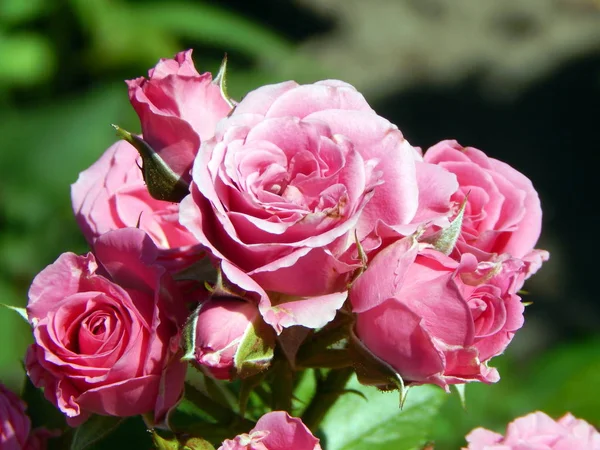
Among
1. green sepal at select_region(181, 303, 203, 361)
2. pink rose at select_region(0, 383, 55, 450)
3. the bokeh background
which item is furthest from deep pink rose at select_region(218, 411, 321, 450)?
the bokeh background

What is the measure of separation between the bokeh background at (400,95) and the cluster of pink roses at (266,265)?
3.54ft

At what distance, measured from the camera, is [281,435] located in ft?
3.30

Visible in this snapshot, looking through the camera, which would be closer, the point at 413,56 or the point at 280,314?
the point at 280,314

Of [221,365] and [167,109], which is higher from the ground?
[167,109]

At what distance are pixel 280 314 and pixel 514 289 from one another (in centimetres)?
28

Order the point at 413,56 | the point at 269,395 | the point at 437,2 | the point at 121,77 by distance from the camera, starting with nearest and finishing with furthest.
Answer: the point at 269,395, the point at 121,77, the point at 413,56, the point at 437,2

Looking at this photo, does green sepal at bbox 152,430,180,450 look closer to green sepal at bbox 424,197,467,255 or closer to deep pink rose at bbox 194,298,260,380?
deep pink rose at bbox 194,298,260,380

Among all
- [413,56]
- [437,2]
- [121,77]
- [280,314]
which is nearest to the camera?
[280,314]

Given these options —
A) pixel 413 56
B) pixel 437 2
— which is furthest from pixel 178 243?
pixel 437 2

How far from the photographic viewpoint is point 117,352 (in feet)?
3.43

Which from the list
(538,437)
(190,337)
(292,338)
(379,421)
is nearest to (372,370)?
(292,338)

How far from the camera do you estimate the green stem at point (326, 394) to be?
129 cm

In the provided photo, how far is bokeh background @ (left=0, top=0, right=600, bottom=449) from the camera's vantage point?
3.43 m

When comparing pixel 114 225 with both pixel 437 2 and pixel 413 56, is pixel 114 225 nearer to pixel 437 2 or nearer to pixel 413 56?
pixel 413 56
